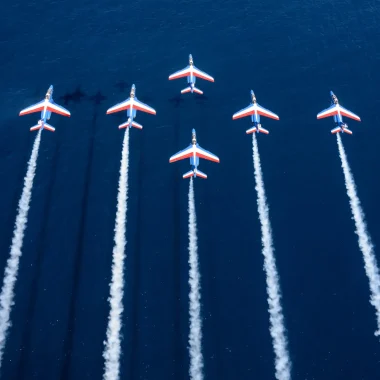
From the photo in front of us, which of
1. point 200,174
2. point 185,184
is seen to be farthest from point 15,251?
point 200,174

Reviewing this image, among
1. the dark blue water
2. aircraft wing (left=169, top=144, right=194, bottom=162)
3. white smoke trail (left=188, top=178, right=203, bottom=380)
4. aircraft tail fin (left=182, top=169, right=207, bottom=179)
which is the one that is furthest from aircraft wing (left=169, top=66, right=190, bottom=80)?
white smoke trail (left=188, top=178, right=203, bottom=380)

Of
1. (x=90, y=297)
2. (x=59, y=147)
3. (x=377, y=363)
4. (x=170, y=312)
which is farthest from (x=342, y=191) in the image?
(x=59, y=147)

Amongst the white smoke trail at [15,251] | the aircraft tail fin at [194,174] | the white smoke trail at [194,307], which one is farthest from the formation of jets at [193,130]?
the white smoke trail at [194,307]

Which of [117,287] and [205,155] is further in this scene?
[205,155]

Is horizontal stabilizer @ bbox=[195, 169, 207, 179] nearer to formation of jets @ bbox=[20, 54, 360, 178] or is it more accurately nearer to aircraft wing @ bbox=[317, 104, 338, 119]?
formation of jets @ bbox=[20, 54, 360, 178]

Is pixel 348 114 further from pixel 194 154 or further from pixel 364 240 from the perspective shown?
pixel 194 154

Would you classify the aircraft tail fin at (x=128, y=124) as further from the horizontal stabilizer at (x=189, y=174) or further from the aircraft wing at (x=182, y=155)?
the horizontal stabilizer at (x=189, y=174)
